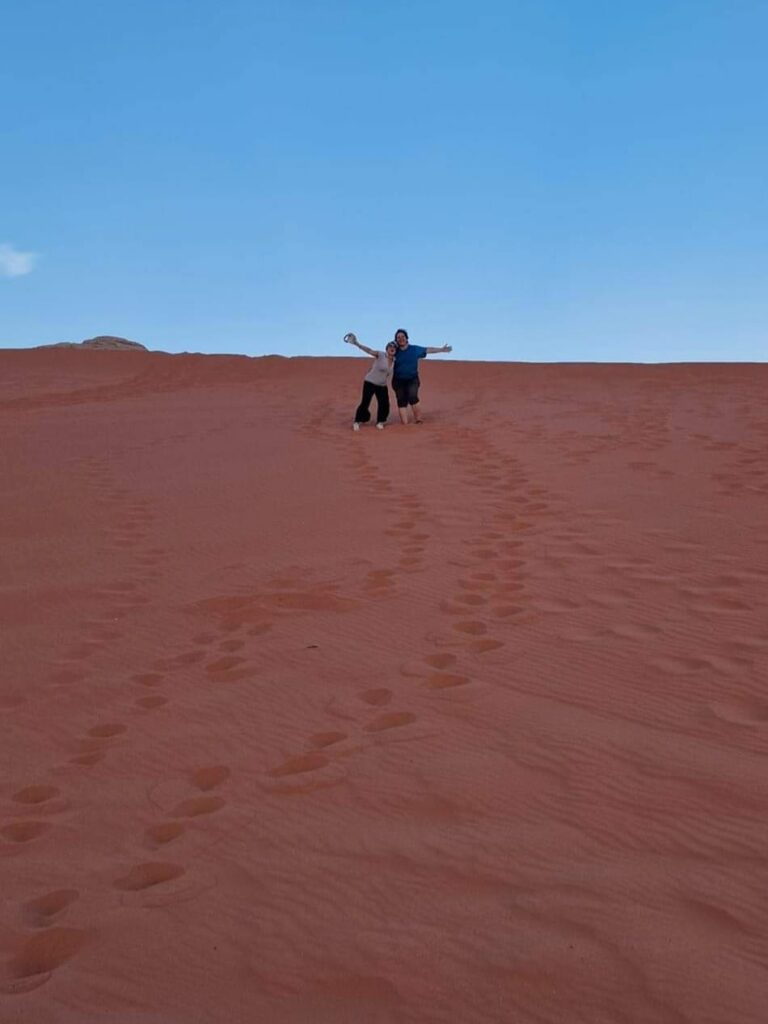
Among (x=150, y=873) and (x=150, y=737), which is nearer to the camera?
(x=150, y=873)

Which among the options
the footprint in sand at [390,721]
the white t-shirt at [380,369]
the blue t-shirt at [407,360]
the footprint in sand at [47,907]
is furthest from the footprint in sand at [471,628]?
the blue t-shirt at [407,360]

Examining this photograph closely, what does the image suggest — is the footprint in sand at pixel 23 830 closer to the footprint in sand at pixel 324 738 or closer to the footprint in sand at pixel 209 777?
the footprint in sand at pixel 209 777

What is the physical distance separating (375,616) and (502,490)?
12.2ft

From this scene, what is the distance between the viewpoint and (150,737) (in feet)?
12.7

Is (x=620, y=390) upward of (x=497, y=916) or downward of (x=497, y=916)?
upward

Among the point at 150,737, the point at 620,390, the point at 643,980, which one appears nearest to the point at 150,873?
the point at 150,737

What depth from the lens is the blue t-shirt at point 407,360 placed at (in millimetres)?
12562

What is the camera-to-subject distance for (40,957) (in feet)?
8.13

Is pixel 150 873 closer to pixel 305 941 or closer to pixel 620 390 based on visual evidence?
pixel 305 941

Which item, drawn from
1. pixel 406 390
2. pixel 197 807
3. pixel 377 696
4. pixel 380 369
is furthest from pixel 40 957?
pixel 406 390

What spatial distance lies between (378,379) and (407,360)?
454mm

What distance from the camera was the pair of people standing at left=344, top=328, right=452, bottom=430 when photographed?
12.4 meters

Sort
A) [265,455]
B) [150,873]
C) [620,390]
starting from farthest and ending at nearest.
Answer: [620,390] → [265,455] → [150,873]

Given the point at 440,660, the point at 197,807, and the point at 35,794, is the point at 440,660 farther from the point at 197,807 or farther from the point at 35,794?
the point at 35,794
